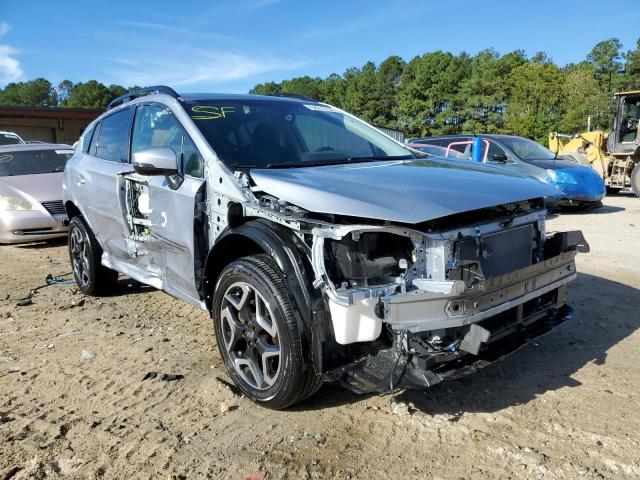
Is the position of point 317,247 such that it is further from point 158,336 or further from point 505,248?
point 158,336

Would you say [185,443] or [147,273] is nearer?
[185,443]

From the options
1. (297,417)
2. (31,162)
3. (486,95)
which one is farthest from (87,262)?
(486,95)

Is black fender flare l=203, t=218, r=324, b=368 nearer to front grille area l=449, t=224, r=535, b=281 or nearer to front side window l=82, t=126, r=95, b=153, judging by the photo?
front grille area l=449, t=224, r=535, b=281

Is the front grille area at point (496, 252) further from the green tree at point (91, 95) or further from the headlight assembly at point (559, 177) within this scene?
the green tree at point (91, 95)

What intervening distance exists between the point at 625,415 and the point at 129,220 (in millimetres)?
3721

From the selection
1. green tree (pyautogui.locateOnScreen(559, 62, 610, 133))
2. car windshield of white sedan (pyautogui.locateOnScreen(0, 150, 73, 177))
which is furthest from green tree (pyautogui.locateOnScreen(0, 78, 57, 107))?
car windshield of white sedan (pyautogui.locateOnScreen(0, 150, 73, 177))

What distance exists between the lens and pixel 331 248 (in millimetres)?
2625

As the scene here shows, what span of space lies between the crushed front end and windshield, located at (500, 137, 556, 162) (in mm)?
9015

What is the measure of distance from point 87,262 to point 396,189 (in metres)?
3.81

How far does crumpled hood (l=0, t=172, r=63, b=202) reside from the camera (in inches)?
321

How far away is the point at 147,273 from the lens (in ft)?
13.9

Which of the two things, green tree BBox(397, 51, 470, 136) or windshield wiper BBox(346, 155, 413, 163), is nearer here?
windshield wiper BBox(346, 155, 413, 163)

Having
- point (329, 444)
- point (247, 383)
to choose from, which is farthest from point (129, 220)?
point (329, 444)

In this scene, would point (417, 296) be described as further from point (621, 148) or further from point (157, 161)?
point (621, 148)
